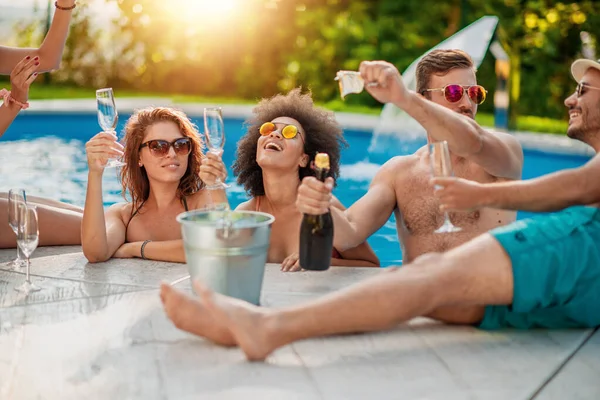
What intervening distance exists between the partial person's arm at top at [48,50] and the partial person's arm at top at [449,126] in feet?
7.61

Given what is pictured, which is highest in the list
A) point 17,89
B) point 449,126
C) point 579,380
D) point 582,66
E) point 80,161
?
point 582,66

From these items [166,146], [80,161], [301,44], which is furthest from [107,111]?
[301,44]

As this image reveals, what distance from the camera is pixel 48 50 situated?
4.77 m

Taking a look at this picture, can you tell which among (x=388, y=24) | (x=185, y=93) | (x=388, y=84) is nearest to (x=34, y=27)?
(x=185, y=93)

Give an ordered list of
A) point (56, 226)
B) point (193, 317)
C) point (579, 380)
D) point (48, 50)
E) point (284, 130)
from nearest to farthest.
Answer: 1. point (579, 380)
2. point (193, 317)
3. point (284, 130)
4. point (56, 226)
5. point (48, 50)

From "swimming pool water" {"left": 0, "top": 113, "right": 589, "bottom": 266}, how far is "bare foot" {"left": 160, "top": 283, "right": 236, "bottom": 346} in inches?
156

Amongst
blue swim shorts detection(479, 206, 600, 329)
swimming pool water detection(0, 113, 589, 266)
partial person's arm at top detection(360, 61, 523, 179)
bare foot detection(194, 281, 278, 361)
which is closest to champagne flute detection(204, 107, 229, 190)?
partial person's arm at top detection(360, 61, 523, 179)

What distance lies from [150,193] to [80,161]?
6.56 metres

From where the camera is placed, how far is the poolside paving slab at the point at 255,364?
250 centimetres

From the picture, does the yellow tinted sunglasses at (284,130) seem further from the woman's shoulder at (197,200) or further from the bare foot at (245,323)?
the bare foot at (245,323)

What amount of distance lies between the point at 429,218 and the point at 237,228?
4.61ft

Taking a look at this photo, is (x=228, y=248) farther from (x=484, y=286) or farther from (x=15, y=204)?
(x=15, y=204)

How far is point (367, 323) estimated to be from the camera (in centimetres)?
271

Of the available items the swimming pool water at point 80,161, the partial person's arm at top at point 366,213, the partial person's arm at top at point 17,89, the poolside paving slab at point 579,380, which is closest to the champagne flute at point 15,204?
the partial person's arm at top at point 17,89
